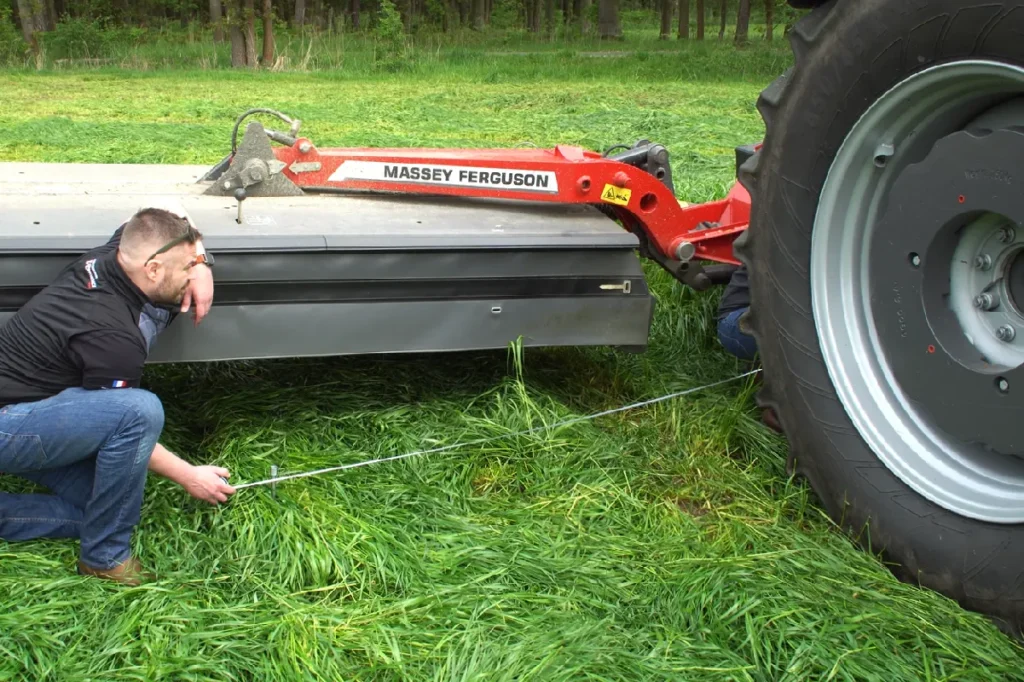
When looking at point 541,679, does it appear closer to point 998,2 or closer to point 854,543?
point 854,543

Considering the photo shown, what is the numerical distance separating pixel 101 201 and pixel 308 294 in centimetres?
78

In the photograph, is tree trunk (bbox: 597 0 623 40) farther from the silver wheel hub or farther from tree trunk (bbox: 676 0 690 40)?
the silver wheel hub

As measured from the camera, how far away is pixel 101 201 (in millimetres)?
2861

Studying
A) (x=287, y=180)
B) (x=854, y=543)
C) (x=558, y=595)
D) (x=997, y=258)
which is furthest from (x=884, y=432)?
(x=287, y=180)

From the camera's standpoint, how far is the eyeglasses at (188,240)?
2.30 m

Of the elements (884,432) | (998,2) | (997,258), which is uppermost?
(998,2)

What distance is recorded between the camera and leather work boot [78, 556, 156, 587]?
2.32 meters

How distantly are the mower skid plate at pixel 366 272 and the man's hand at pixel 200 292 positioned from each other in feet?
0.31

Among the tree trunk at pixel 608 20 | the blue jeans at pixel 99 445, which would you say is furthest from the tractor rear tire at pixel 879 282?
the tree trunk at pixel 608 20

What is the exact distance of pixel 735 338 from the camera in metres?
3.19

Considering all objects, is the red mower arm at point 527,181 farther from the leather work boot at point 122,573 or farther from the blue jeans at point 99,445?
the leather work boot at point 122,573

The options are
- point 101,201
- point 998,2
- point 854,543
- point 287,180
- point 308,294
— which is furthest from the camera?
point 287,180

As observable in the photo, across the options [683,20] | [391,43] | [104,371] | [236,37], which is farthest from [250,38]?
[104,371]

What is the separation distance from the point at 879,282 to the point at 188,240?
1.59m
